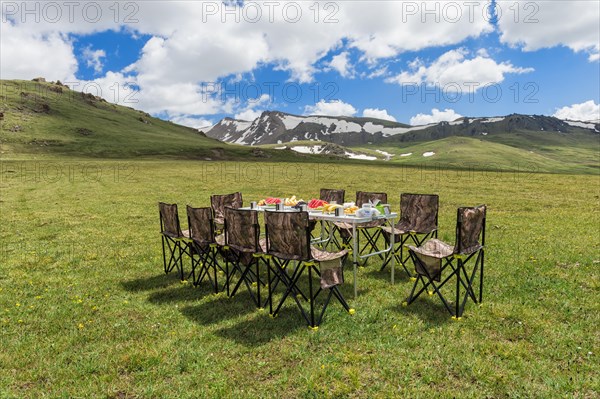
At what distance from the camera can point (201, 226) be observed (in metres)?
8.95

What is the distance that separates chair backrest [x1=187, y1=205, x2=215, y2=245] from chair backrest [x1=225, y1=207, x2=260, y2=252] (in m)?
0.66

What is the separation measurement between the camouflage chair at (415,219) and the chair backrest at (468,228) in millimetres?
2448

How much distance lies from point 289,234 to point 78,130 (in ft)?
442

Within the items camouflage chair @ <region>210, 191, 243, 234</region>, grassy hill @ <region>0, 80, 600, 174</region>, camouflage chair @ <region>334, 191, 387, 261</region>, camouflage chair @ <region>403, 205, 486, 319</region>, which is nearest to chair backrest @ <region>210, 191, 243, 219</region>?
camouflage chair @ <region>210, 191, 243, 234</region>

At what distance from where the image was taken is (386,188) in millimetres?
36062

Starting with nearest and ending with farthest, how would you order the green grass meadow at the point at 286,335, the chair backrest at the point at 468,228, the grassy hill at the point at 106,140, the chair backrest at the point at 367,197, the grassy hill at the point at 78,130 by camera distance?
the green grass meadow at the point at 286,335
the chair backrest at the point at 468,228
the chair backrest at the point at 367,197
the grassy hill at the point at 106,140
the grassy hill at the point at 78,130

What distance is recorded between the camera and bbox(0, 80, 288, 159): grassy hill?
91438mm

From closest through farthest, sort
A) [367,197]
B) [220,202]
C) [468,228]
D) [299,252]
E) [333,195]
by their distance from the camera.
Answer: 1. [299,252]
2. [468,228]
3. [367,197]
4. [220,202]
5. [333,195]

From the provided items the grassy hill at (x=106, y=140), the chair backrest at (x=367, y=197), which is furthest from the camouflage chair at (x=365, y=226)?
the grassy hill at (x=106, y=140)

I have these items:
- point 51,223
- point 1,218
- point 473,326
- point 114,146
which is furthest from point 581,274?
point 114,146

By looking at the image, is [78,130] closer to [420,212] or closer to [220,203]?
[220,203]

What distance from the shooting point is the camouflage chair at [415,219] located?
34.2 feet

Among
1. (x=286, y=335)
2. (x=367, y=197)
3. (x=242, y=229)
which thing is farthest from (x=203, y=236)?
(x=367, y=197)

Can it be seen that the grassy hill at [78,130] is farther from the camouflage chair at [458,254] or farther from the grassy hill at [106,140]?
the camouflage chair at [458,254]
